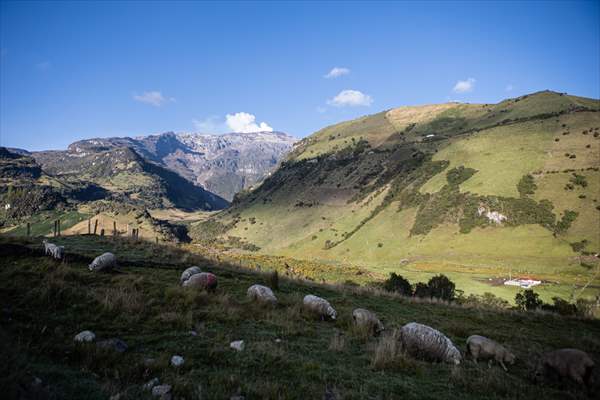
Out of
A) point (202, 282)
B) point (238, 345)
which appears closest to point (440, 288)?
point (202, 282)

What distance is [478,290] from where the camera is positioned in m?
54.7

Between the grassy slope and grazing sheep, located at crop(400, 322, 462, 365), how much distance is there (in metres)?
0.51

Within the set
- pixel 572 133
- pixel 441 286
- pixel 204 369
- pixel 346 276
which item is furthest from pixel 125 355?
pixel 572 133

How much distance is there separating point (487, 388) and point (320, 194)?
544 feet

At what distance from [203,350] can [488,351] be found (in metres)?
9.41

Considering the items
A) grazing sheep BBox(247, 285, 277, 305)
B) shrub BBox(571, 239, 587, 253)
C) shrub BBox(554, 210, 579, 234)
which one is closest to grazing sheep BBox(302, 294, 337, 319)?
grazing sheep BBox(247, 285, 277, 305)

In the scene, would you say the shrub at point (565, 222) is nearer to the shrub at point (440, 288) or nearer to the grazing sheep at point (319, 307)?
the shrub at point (440, 288)

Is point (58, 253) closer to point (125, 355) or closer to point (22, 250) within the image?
point (22, 250)

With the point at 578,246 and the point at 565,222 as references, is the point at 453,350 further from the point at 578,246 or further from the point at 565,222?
the point at 565,222

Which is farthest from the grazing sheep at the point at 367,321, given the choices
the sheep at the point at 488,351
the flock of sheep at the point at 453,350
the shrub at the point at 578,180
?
the shrub at the point at 578,180

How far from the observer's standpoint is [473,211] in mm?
99750

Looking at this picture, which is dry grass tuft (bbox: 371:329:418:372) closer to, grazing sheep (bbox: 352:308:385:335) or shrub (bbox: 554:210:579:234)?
grazing sheep (bbox: 352:308:385:335)

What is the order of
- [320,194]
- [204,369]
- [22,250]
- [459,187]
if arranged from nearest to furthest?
[204,369]
[22,250]
[459,187]
[320,194]

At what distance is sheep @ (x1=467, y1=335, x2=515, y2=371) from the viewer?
1077 cm
